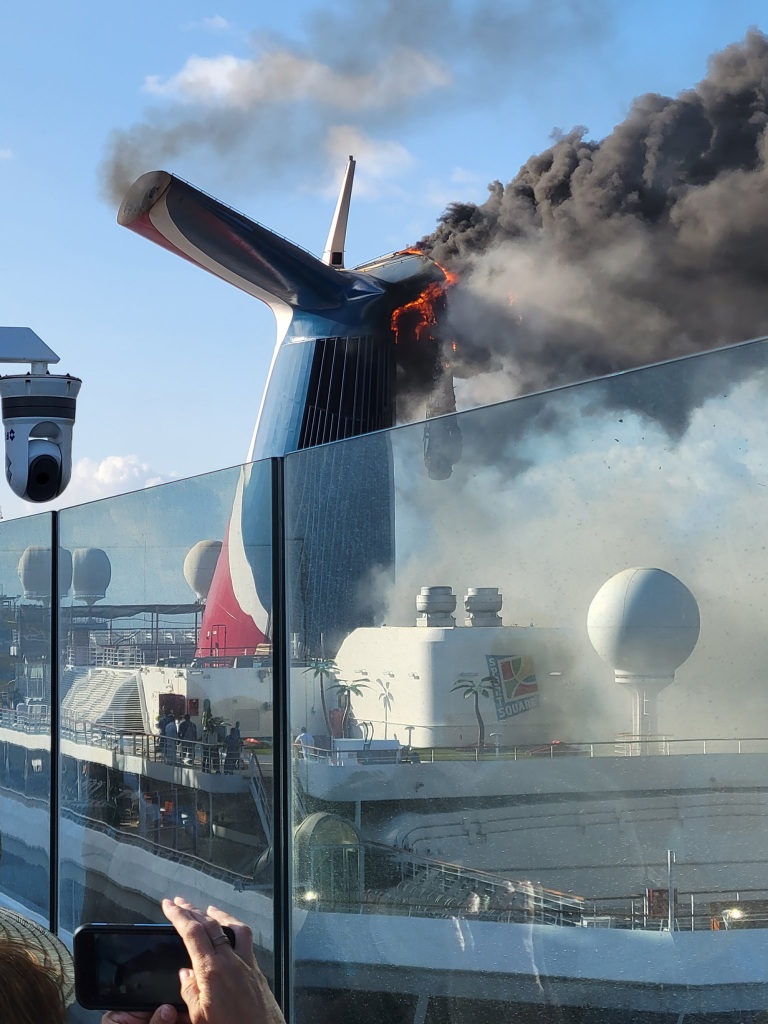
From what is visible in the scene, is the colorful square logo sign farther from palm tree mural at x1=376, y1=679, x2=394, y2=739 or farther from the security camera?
the security camera

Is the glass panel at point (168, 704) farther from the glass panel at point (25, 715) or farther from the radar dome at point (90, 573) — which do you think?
the glass panel at point (25, 715)

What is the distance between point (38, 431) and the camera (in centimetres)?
457

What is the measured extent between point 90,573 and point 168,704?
979mm

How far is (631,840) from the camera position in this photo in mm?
2271

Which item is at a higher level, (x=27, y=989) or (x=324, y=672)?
(x=324, y=672)

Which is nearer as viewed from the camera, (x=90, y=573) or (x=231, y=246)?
(x=90, y=573)

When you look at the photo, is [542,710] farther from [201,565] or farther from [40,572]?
[40,572]

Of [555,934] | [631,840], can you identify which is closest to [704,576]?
[631,840]

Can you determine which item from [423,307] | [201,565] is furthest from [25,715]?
[423,307]

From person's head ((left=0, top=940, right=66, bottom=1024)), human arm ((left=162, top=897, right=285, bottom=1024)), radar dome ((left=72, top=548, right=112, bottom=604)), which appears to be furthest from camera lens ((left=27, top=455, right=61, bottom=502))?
person's head ((left=0, top=940, right=66, bottom=1024))

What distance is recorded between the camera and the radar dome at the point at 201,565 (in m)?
3.56

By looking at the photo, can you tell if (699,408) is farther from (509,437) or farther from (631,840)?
(631,840)

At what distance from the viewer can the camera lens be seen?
4551 mm

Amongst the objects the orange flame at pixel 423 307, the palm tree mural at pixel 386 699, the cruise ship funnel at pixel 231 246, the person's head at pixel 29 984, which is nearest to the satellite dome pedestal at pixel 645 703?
the palm tree mural at pixel 386 699
